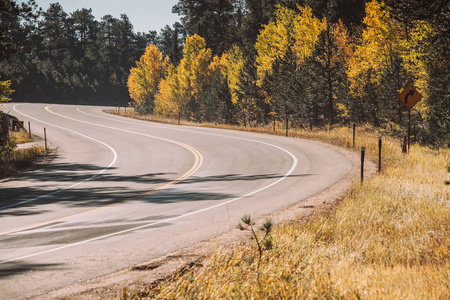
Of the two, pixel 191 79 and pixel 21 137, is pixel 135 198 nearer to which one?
pixel 21 137

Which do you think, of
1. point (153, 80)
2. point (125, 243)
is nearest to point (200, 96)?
point (153, 80)

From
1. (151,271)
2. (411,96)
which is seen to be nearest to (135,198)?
(151,271)

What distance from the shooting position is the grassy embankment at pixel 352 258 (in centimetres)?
492

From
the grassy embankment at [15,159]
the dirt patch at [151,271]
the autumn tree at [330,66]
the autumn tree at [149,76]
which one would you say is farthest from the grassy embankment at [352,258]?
the autumn tree at [149,76]

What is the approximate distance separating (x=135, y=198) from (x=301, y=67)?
29.5 m

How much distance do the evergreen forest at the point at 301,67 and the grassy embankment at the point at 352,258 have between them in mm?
6529

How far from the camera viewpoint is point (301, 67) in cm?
3806

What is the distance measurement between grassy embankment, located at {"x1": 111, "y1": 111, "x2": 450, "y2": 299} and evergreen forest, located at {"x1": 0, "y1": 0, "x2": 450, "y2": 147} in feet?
21.4

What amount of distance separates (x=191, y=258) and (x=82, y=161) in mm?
16608

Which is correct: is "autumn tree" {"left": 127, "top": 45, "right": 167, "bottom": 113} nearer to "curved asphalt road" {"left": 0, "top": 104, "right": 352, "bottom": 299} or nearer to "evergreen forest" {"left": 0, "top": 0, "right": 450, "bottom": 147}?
"evergreen forest" {"left": 0, "top": 0, "right": 450, "bottom": 147}

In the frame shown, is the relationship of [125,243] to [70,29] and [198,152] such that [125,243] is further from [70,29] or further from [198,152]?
[70,29]

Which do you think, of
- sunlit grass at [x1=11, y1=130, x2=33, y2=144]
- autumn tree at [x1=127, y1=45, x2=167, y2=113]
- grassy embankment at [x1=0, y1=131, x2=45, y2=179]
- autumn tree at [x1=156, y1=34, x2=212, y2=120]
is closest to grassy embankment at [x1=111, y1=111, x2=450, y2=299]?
grassy embankment at [x1=0, y1=131, x2=45, y2=179]

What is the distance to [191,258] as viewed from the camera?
6477mm

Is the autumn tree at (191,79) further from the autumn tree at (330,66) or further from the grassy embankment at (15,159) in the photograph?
the grassy embankment at (15,159)
